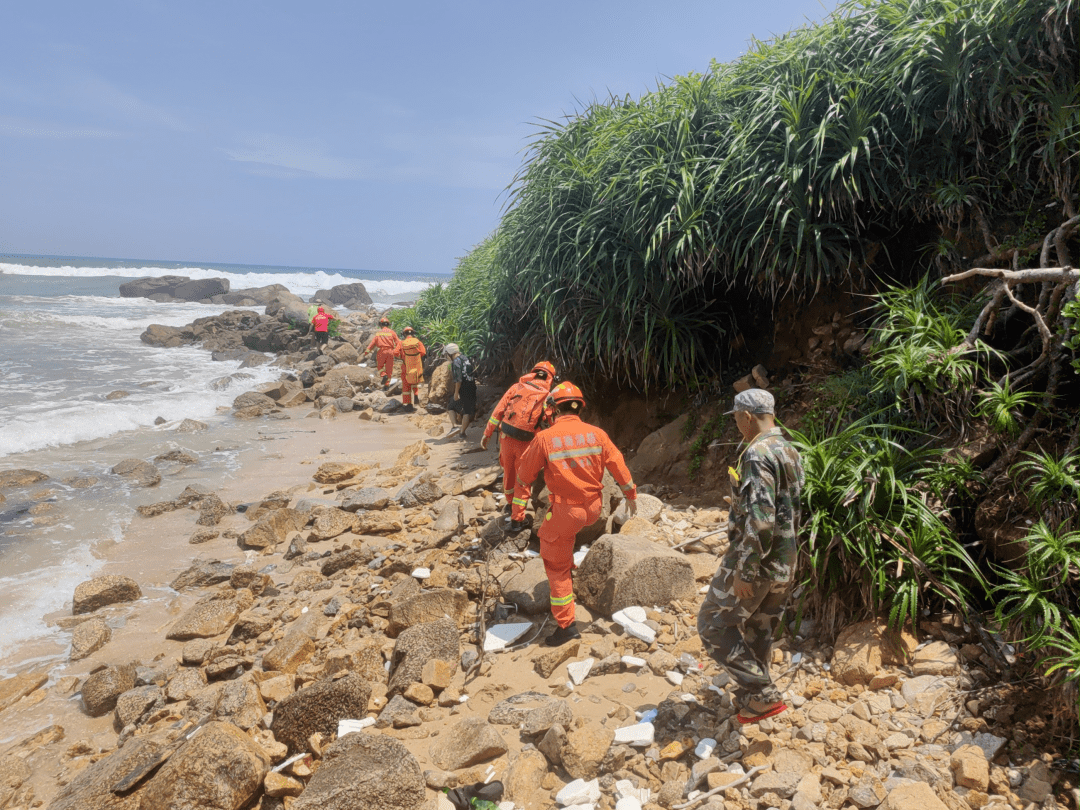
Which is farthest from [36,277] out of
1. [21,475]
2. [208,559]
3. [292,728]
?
[292,728]

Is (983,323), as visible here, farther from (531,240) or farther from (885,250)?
(531,240)

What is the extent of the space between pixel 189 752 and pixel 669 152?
6.01 metres

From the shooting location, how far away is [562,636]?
12.5ft

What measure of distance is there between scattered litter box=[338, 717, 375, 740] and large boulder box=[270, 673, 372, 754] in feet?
0.09

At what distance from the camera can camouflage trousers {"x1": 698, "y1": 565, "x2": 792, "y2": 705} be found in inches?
109

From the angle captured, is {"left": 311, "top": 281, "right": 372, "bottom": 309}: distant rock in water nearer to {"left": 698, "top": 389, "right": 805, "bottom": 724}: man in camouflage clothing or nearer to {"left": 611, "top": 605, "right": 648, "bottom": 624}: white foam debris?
{"left": 611, "top": 605, "right": 648, "bottom": 624}: white foam debris

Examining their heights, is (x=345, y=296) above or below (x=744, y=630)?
above

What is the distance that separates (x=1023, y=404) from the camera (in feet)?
11.4

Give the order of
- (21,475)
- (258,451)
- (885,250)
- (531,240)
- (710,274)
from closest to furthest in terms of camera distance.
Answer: (885,250) → (710,274) → (531,240) → (21,475) → (258,451)

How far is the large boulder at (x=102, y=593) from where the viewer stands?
488cm

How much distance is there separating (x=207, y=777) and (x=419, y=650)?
4.05 ft

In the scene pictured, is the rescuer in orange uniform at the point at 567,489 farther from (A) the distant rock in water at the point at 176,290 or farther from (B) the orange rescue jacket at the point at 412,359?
(A) the distant rock in water at the point at 176,290

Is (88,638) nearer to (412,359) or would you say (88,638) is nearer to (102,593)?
(102,593)

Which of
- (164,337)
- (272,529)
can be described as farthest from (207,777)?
(164,337)
